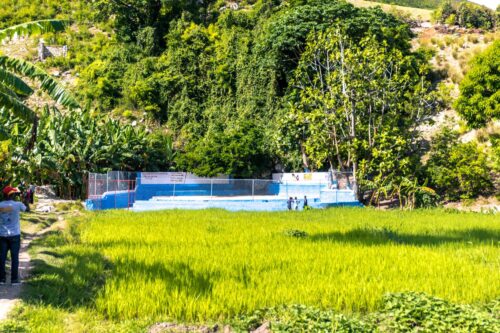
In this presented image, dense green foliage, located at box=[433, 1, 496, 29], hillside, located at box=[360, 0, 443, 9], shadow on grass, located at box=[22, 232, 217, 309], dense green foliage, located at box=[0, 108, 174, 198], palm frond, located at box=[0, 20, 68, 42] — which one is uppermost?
hillside, located at box=[360, 0, 443, 9]

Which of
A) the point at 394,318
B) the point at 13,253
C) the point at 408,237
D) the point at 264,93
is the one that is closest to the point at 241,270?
the point at 394,318

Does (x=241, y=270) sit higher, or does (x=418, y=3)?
(x=418, y=3)

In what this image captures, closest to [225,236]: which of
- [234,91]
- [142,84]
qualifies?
[234,91]

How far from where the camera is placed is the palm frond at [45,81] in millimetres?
9562

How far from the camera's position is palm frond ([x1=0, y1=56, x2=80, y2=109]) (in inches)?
376

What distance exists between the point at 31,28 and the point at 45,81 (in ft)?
5.19

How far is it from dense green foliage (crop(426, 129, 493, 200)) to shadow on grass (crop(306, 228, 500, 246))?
473 inches

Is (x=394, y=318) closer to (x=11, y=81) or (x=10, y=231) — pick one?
(x=10, y=231)

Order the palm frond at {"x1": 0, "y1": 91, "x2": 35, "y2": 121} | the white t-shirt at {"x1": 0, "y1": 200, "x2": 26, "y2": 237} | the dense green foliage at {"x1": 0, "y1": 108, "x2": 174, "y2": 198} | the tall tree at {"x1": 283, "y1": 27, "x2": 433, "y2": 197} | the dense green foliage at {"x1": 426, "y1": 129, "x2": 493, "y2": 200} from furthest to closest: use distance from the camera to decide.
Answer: the dense green foliage at {"x1": 0, "y1": 108, "x2": 174, "y2": 198}
the tall tree at {"x1": 283, "y1": 27, "x2": 433, "y2": 197}
the dense green foliage at {"x1": 426, "y1": 129, "x2": 493, "y2": 200}
the palm frond at {"x1": 0, "y1": 91, "x2": 35, "y2": 121}
the white t-shirt at {"x1": 0, "y1": 200, "x2": 26, "y2": 237}

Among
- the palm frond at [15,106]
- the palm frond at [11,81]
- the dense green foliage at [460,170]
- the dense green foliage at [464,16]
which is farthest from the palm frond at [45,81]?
the dense green foliage at [464,16]

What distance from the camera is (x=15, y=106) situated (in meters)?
9.11

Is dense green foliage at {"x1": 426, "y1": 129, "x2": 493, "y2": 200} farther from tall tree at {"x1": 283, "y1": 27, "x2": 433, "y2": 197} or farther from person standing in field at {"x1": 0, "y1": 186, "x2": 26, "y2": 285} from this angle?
person standing in field at {"x1": 0, "y1": 186, "x2": 26, "y2": 285}

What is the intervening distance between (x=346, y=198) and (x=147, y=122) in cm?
2168

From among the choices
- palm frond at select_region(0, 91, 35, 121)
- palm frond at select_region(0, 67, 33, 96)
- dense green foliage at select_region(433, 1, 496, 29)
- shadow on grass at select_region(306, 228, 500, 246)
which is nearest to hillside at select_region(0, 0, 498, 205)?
dense green foliage at select_region(433, 1, 496, 29)
